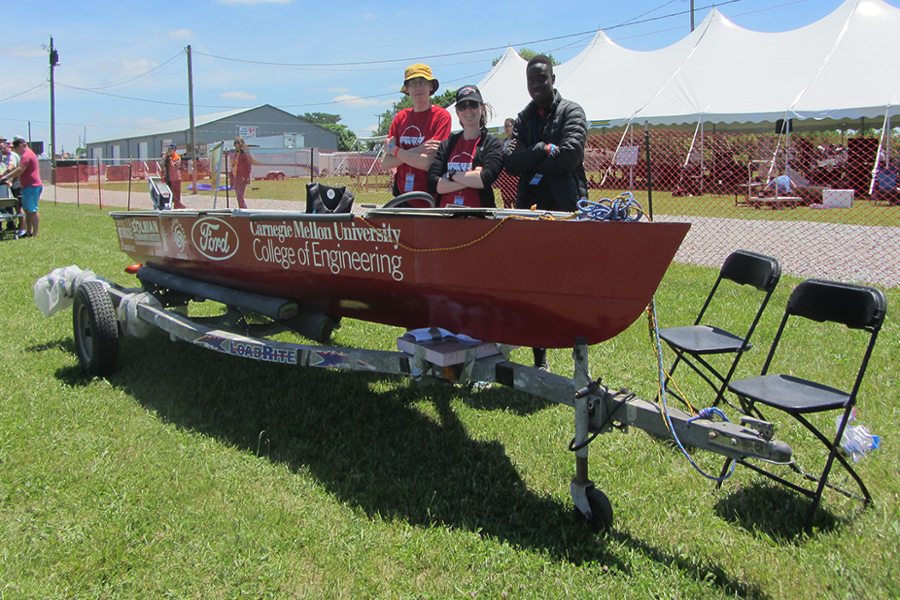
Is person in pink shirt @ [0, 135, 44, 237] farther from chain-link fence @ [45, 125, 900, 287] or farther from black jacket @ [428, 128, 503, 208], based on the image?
black jacket @ [428, 128, 503, 208]

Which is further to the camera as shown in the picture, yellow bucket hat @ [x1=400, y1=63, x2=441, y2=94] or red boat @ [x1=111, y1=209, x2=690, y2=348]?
yellow bucket hat @ [x1=400, y1=63, x2=441, y2=94]

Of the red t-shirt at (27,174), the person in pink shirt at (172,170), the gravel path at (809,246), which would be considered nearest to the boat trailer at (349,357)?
the gravel path at (809,246)

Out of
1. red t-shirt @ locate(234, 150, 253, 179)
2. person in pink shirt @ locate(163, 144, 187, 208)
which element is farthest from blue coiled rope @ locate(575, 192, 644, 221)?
person in pink shirt @ locate(163, 144, 187, 208)

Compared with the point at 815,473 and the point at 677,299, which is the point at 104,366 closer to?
the point at 815,473

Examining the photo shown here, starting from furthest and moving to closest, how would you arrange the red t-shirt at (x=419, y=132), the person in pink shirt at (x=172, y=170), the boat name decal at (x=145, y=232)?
the person in pink shirt at (x=172, y=170)
the boat name decal at (x=145, y=232)
the red t-shirt at (x=419, y=132)

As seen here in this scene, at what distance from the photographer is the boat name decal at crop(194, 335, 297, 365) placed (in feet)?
9.78

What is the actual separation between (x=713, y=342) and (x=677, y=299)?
2895mm

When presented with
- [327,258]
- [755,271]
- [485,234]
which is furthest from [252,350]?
[755,271]

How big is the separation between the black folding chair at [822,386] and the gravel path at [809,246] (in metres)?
4.79

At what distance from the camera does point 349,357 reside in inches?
110

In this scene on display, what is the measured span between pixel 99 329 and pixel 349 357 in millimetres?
2069

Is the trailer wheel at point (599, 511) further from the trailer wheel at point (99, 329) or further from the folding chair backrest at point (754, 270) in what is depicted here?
the trailer wheel at point (99, 329)

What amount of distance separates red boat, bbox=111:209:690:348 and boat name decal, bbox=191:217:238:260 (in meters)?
0.01

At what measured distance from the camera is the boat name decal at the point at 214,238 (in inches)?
144
